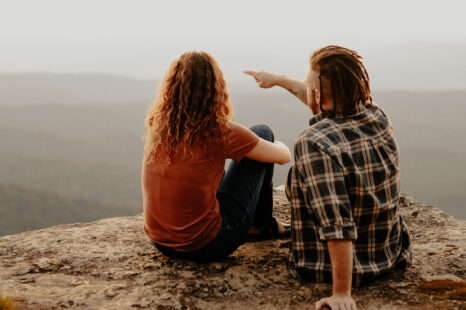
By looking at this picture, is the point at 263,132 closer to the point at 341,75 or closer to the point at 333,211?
the point at 341,75

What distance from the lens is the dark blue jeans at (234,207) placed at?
2.29 metres

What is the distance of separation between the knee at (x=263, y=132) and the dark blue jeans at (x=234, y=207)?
0.16 m

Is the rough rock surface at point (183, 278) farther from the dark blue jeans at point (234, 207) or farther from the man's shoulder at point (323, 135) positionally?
the man's shoulder at point (323, 135)

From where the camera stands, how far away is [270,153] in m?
2.30

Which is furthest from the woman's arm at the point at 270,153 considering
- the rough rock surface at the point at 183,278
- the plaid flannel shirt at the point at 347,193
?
the rough rock surface at the point at 183,278

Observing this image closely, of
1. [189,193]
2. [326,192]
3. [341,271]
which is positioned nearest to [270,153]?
[189,193]

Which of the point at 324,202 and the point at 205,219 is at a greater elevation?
the point at 324,202

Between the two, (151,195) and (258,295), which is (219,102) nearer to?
(151,195)

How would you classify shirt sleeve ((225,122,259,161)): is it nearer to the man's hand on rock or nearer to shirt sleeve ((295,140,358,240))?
shirt sleeve ((295,140,358,240))

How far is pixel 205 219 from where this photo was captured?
220 cm

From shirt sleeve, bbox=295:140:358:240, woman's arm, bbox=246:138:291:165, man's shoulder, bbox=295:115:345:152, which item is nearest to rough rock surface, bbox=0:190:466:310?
shirt sleeve, bbox=295:140:358:240

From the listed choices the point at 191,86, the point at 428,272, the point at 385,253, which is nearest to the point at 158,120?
the point at 191,86

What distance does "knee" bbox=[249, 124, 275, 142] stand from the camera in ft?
8.33

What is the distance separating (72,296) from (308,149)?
48.1 inches
